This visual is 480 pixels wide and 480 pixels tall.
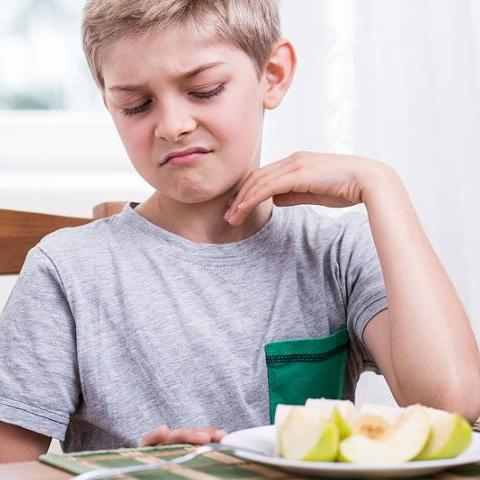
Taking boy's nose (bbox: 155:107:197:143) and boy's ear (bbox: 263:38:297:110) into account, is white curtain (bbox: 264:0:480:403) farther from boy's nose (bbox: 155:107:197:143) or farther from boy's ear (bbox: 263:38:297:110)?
boy's nose (bbox: 155:107:197:143)

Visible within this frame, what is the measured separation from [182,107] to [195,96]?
0.03 m

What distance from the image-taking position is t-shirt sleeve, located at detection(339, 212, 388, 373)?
3.88 ft

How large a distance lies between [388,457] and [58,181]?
1.33 metres

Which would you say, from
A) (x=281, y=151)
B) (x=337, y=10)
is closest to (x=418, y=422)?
(x=281, y=151)

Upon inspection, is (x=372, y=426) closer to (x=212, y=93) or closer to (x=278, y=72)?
(x=212, y=93)

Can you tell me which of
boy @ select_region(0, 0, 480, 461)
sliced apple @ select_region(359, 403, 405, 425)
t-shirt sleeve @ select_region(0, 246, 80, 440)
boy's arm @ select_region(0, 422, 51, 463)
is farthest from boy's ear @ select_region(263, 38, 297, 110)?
sliced apple @ select_region(359, 403, 405, 425)

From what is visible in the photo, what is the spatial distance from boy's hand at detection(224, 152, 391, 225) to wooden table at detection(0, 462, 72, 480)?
50 centimetres

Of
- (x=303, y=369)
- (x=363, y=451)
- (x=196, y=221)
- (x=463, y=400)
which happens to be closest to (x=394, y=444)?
(x=363, y=451)

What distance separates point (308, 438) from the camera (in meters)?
0.67

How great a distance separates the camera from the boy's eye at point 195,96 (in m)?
1.12

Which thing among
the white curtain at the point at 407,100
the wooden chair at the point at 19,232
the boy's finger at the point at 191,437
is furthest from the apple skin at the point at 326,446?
the white curtain at the point at 407,100

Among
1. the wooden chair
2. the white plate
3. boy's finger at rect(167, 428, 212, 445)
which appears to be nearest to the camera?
the white plate

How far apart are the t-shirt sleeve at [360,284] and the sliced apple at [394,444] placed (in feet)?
1.56

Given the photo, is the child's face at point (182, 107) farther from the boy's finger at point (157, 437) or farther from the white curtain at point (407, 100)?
the white curtain at point (407, 100)
